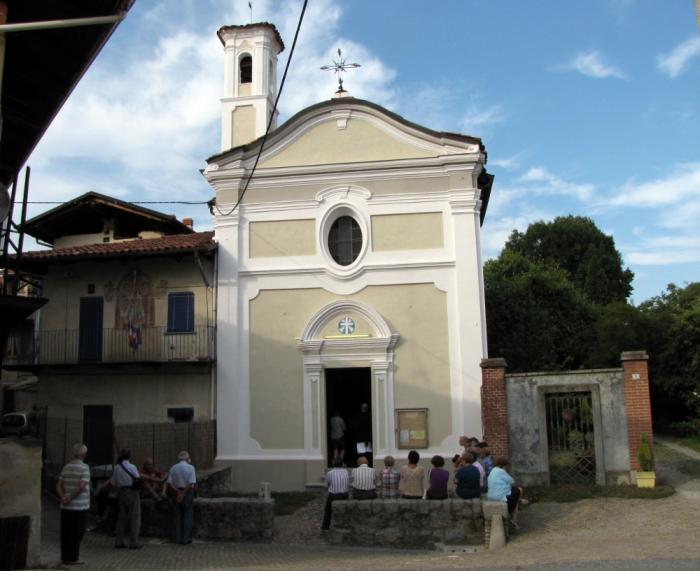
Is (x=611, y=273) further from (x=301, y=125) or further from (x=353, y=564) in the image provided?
(x=353, y=564)

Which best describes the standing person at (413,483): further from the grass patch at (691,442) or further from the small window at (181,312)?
the grass patch at (691,442)

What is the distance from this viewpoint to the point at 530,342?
2725cm

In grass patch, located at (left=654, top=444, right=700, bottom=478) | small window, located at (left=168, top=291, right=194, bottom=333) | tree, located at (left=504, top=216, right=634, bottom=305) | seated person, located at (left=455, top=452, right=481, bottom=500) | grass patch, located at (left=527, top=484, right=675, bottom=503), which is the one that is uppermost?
tree, located at (left=504, top=216, right=634, bottom=305)

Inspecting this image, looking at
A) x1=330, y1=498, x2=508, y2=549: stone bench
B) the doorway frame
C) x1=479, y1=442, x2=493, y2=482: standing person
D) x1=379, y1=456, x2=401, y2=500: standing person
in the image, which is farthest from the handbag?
the doorway frame

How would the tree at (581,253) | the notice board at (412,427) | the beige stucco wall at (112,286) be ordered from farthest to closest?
the tree at (581,253), the beige stucco wall at (112,286), the notice board at (412,427)

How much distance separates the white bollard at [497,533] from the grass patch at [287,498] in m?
4.85

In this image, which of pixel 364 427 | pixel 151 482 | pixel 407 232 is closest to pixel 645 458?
pixel 364 427

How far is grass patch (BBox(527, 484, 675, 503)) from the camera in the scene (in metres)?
13.5

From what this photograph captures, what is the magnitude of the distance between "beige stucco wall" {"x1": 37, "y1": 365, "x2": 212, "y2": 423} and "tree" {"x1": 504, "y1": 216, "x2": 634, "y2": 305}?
31010 millimetres

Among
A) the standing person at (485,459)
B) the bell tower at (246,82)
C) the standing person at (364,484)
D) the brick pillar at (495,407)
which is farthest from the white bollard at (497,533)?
the bell tower at (246,82)

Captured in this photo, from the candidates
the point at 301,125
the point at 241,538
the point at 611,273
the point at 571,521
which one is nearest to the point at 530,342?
the point at 301,125

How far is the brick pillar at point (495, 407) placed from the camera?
15.0 meters

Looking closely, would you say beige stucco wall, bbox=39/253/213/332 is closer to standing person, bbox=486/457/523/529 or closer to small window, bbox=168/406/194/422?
small window, bbox=168/406/194/422

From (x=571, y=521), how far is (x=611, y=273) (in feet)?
119
